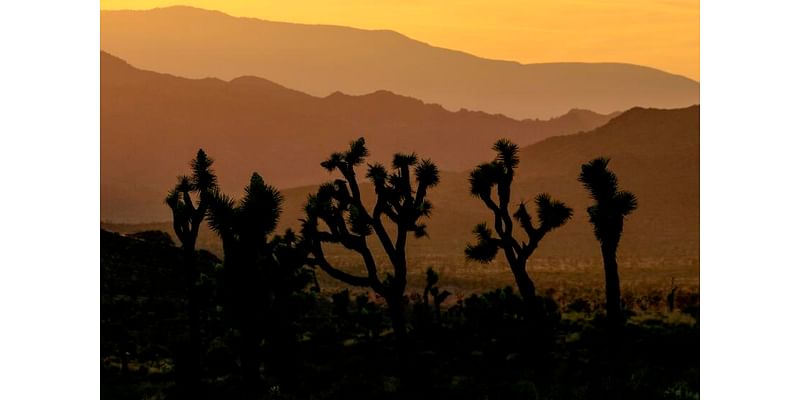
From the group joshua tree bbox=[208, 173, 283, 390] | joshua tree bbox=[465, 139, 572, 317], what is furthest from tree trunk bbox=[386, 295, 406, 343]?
joshua tree bbox=[465, 139, 572, 317]

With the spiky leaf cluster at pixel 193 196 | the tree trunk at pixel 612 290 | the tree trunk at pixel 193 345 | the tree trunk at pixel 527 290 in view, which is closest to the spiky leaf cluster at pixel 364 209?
the spiky leaf cluster at pixel 193 196

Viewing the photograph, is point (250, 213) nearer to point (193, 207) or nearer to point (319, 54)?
point (193, 207)

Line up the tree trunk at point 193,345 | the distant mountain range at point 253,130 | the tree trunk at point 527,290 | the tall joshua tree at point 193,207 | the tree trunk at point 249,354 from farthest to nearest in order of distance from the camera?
the distant mountain range at point 253,130, the tree trunk at point 527,290, the tall joshua tree at point 193,207, the tree trunk at point 193,345, the tree trunk at point 249,354

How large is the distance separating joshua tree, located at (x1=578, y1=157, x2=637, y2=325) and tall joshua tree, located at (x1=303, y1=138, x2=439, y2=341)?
3490 millimetres

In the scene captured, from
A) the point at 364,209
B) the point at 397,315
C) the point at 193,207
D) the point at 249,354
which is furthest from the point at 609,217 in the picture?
the point at 193,207

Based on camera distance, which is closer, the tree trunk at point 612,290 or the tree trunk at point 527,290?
the tree trunk at point 612,290

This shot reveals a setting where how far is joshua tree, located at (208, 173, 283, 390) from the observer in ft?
62.1

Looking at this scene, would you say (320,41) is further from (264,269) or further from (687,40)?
(264,269)

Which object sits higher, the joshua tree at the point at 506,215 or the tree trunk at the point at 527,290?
the joshua tree at the point at 506,215

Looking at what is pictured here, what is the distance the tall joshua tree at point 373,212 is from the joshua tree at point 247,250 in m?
1.39

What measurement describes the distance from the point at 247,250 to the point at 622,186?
364ft

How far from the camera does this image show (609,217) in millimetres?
21625

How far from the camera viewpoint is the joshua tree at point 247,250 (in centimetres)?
1892

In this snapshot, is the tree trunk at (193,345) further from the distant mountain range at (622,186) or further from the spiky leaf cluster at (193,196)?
the distant mountain range at (622,186)
